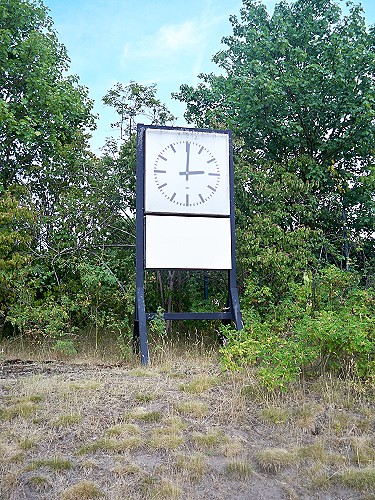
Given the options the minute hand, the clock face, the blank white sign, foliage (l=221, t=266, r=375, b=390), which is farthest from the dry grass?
the minute hand

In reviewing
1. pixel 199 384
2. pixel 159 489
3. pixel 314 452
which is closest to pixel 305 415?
pixel 314 452

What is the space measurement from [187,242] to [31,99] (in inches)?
202

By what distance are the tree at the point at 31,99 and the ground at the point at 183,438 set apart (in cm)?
581

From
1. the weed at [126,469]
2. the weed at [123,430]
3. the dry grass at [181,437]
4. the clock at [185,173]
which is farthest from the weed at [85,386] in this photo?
the clock at [185,173]

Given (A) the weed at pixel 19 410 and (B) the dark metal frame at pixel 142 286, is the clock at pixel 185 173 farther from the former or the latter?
(A) the weed at pixel 19 410

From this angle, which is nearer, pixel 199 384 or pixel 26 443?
pixel 26 443

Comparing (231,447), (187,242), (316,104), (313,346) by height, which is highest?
(316,104)

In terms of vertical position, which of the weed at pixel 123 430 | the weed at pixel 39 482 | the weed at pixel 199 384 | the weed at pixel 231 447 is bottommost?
the weed at pixel 39 482

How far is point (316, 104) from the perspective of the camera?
10.7 m

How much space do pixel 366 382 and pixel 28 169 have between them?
7.98m

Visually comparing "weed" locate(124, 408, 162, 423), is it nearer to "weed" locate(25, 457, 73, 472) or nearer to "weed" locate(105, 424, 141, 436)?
"weed" locate(105, 424, 141, 436)

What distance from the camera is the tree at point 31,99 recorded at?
36.0 ft

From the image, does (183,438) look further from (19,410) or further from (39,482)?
(19,410)

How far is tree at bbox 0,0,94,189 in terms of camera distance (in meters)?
11.0
